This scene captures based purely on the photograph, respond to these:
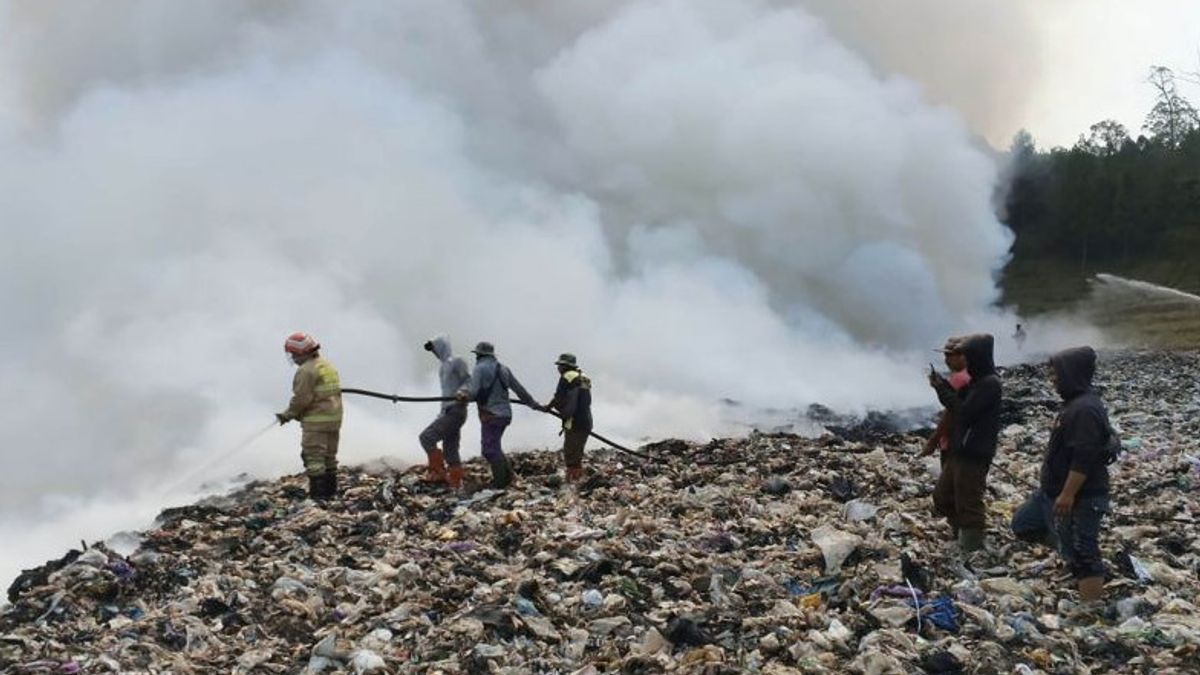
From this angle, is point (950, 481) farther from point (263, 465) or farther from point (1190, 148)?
point (1190, 148)

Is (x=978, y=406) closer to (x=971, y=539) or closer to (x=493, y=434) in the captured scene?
(x=971, y=539)

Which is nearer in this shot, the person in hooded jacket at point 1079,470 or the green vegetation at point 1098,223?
the person in hooded jacket at point 1079,470

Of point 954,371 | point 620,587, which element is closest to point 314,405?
point 620,587

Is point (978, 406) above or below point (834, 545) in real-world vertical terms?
above

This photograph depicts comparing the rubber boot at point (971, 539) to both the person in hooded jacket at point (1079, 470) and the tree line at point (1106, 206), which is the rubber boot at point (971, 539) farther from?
the tree line at point (1106, 206)

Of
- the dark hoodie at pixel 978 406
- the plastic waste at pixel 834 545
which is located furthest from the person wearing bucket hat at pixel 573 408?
the dark hoodie at pixel 978 406

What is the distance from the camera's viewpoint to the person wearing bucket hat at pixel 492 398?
11.1m

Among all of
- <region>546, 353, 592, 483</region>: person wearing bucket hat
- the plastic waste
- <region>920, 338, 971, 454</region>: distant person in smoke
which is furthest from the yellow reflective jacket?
<region>920, 338, 971, 454</region>: distant person in smoke

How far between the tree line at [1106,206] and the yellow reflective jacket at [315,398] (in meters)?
54.5

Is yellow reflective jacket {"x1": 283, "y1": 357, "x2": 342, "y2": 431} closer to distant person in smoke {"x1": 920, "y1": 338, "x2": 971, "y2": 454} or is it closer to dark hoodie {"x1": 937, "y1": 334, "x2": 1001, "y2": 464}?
distant person in smoke {"x1": 920, "y1": 338, "x2": 971, "y2": 454}

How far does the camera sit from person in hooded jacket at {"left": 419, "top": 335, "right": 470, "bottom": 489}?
1126 centimetres

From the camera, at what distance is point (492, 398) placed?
11.2 meters

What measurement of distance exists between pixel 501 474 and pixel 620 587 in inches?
174

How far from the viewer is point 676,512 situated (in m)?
9.90
